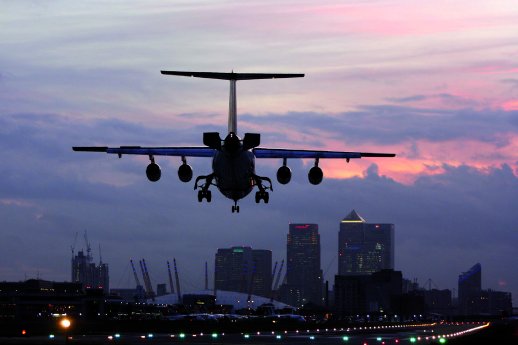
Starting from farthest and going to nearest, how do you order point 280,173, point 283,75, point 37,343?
point 280,173 < point 283,75 < point 37,343

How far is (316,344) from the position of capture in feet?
224

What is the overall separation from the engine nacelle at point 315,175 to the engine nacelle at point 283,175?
1528 millimetres

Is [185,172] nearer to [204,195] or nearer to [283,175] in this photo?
[204,195]

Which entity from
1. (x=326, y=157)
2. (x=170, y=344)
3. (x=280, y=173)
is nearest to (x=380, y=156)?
(x=326, y=157)

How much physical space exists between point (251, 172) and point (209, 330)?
1160 inches

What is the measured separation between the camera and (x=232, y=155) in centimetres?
7100

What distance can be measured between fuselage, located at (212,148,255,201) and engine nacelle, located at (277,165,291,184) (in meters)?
4.33

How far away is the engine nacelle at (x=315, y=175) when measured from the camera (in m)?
78.6

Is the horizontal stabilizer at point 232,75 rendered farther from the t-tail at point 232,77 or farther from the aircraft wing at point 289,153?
the aircraft wing at point 289,153

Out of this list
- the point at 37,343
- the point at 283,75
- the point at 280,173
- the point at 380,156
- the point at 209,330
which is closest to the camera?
the point at 37,343

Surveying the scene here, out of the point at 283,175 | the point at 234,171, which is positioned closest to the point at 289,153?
the point at 283,175

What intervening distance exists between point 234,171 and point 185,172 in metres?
6.66

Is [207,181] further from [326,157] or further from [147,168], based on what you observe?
[326,157]

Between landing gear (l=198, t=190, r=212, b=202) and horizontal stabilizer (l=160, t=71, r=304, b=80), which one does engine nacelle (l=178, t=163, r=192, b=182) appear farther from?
horizontal stabilizer (l=160, t=71, r=304, b=80)
